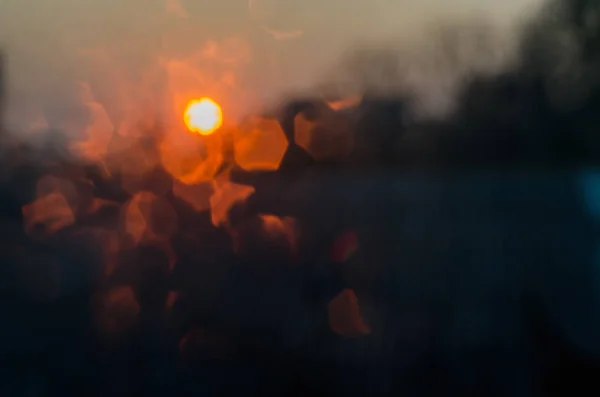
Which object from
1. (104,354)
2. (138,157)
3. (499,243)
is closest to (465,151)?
(499,243)

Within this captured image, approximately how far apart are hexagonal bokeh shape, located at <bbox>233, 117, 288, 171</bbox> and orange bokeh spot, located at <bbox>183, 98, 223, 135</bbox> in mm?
185

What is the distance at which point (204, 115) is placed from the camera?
206 inches

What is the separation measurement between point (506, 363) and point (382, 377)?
782mm

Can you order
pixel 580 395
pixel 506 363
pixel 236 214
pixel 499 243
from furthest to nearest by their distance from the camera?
pixel 236 214
pixel 499 243
pixel 506 363
pixel 580 395

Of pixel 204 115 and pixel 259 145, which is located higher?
pixel 204 115

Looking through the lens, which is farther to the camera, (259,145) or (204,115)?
(259,145)

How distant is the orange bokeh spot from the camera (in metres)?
5.23

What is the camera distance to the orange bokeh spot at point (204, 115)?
523cm

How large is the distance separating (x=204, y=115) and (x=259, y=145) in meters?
0.48

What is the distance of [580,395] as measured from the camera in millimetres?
4137

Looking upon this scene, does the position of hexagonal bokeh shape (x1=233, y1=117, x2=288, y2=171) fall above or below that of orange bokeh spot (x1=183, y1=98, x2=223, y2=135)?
below

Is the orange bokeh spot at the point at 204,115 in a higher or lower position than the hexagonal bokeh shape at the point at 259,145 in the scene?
higher

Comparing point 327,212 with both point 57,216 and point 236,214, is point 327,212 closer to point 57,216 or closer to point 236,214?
point 236,214

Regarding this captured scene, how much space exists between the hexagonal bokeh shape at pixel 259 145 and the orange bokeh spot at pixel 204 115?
0.61 ft
